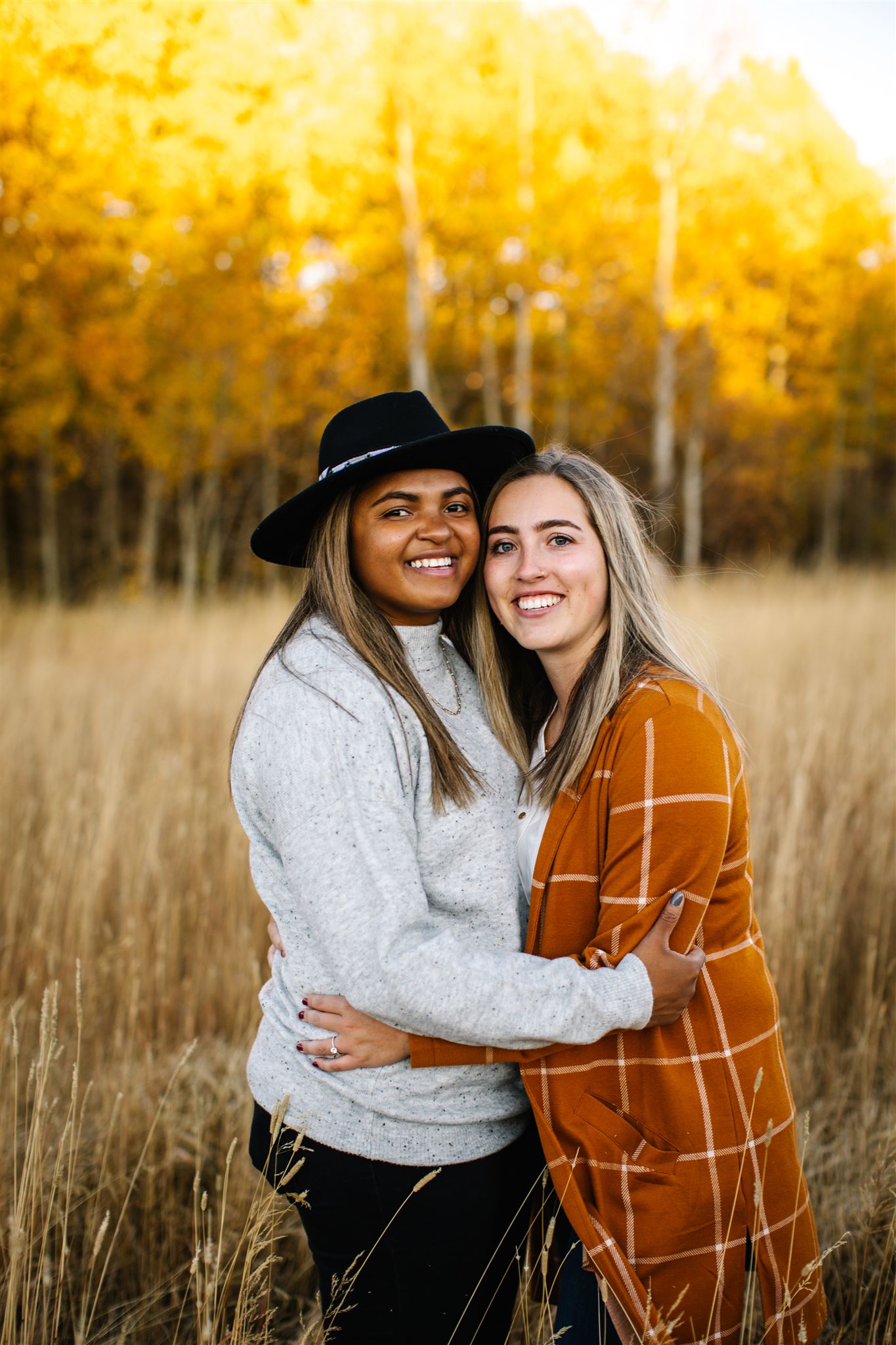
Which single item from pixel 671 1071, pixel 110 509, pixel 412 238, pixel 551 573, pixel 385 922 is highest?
pixel 412 238

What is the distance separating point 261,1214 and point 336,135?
33.1ft

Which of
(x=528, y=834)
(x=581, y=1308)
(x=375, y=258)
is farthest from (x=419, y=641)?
(x=375, y=258)

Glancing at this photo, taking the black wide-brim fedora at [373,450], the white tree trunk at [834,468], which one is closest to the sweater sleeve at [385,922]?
the black wide-brim fedora at [373,450]

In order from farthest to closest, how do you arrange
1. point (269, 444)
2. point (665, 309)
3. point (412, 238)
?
point (269, 444), point (665, 309), point (412, 238)

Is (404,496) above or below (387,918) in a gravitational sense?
above

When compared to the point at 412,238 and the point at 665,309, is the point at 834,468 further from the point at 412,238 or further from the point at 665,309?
the point at 412,238

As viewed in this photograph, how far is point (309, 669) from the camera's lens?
4.91 ft

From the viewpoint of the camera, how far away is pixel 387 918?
4.37 feet

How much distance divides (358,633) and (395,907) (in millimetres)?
526

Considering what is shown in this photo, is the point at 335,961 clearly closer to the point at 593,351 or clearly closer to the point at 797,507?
the point at 593,351

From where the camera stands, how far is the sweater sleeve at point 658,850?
1.46m

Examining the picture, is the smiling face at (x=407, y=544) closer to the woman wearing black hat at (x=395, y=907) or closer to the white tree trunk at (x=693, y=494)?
the woman wearing black hat at (x=395, y=907)

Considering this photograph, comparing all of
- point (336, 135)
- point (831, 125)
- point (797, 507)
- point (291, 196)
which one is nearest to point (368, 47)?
point (336, 135)

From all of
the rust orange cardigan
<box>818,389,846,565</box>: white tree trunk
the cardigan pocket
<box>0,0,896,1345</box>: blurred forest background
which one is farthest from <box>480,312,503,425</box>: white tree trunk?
the cardigan pocket
